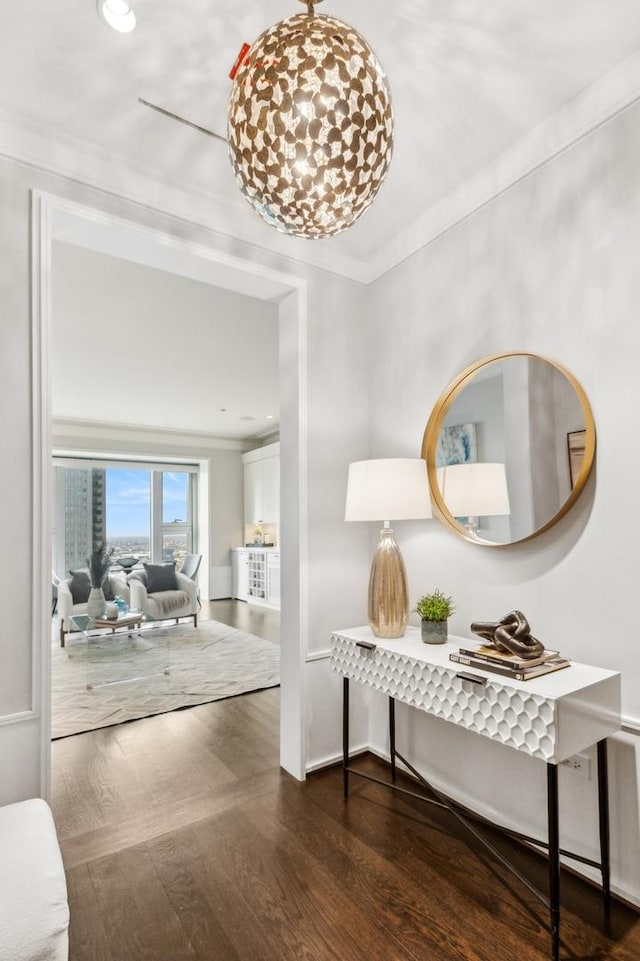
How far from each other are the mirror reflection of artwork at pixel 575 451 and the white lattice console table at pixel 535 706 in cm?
67

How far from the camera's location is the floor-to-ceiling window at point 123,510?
7.88m

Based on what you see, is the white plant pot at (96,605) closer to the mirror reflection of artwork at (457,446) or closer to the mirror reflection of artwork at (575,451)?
the mirror reflection of artwork at (457,446)

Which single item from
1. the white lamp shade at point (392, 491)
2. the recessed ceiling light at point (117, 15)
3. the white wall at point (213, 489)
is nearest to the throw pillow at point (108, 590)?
the white wall at point (213, 489)

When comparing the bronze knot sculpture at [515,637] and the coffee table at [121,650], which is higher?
the bronze knot sculpture at [515,637]

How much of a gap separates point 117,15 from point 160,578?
5.60 m

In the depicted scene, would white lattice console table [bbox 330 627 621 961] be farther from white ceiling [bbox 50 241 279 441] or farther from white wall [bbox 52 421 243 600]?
white wall [bbox 52 421 243 600]

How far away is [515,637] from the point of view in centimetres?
177

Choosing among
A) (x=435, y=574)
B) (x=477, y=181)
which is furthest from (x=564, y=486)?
(x=477, y=181)

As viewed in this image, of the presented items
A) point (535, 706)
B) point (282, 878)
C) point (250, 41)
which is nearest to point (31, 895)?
point (282, 878)

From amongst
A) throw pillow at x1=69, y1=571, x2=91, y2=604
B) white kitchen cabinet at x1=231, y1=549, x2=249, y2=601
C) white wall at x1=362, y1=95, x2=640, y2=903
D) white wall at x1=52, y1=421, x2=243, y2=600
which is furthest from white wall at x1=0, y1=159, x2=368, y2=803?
white kitchen cabinet at x1=231, y1=549, x2=249, y2=601

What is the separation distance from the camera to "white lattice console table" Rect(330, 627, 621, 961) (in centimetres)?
152

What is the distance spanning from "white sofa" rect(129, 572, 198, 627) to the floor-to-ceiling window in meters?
2.11

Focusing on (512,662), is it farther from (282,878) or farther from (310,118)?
A: (310,118)

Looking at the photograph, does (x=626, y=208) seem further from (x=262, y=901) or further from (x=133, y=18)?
(x=262, y=901)
